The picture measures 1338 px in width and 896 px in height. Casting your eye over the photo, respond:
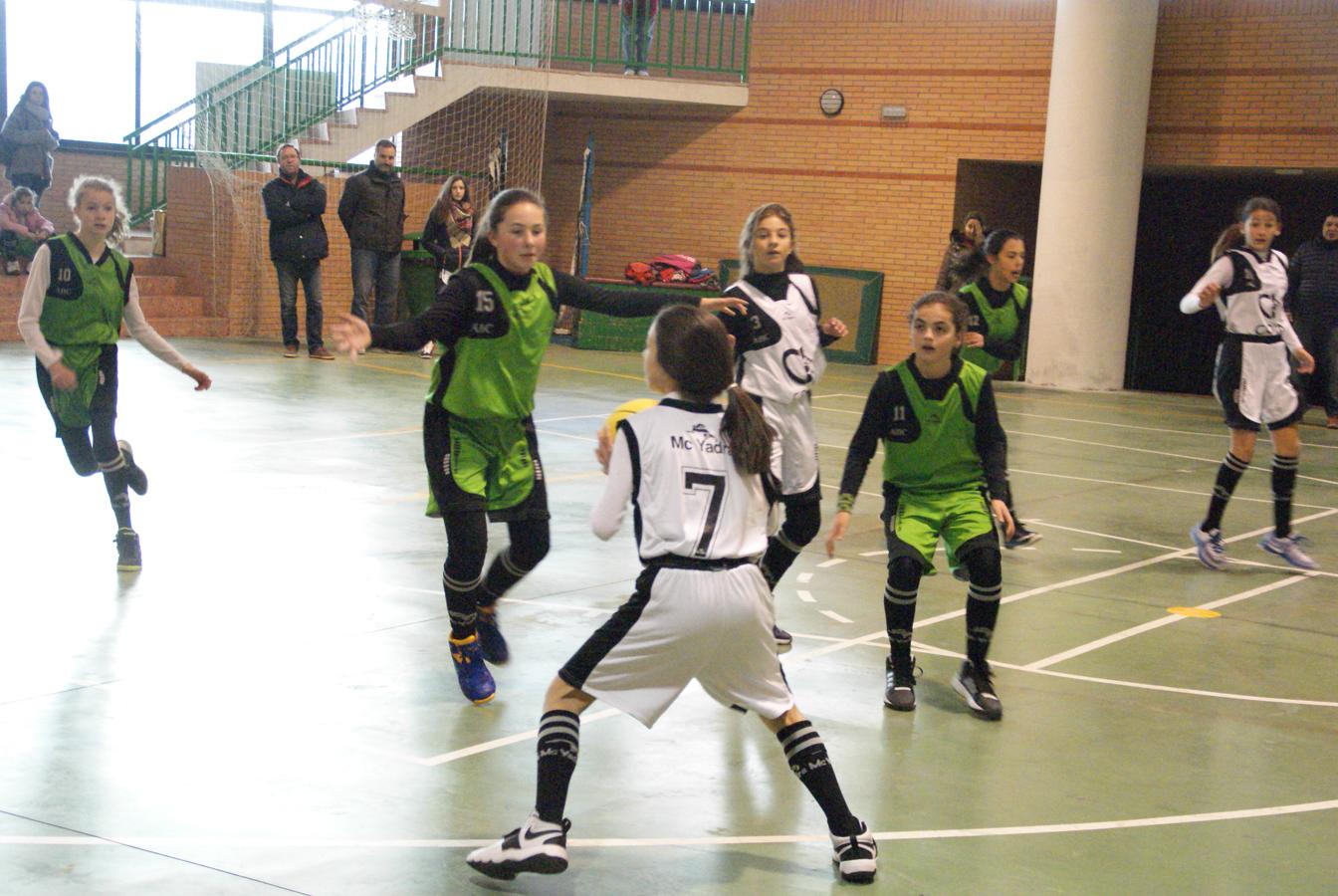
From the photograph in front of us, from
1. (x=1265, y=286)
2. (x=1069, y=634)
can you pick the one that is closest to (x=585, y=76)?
(x=1265, y=286)

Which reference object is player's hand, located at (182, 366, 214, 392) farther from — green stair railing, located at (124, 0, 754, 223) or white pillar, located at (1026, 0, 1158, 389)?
white pillar, located at (1026, 0, 1158, 389)

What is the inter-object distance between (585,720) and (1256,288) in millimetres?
5112

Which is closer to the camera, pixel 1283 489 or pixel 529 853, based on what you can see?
pixel 529 853

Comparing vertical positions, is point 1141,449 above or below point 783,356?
below

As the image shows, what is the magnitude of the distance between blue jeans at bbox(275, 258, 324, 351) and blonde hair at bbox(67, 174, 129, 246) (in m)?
9.43

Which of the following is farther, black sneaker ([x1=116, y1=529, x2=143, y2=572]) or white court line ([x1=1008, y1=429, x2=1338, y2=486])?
white court line ([x1=1008, y1=429, x2=1338, y2=486])

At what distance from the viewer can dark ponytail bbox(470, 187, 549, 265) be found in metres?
5.30

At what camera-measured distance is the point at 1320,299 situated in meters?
16.3

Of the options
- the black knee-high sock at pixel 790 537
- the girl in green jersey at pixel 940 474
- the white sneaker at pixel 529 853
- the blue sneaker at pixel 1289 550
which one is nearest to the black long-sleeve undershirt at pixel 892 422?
the girl in green jersey at pixel 940 474

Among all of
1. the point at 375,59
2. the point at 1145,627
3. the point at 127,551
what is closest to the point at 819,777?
the point at 1145,627

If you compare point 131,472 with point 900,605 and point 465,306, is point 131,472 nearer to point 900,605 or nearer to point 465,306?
point 465,306

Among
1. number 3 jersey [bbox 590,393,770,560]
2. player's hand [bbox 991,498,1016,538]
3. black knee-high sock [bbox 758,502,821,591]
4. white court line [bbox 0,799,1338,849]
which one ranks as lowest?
white court line [bbox 0,799,1338,849]

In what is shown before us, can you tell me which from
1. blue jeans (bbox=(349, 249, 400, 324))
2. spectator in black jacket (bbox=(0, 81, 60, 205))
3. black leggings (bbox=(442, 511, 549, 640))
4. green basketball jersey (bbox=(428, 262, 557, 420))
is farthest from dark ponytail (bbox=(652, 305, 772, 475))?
spectator in black jacket (bbox=(0, 81, 60, 205))

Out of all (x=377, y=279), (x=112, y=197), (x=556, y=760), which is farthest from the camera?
(x=377, y=279)
